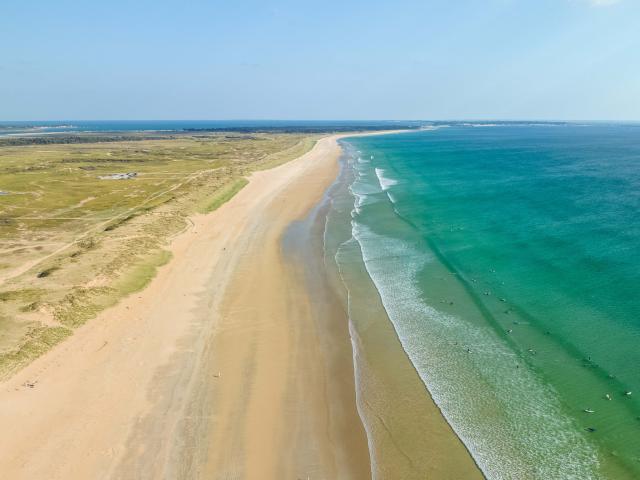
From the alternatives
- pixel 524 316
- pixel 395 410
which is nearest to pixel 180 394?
pixel 395 410

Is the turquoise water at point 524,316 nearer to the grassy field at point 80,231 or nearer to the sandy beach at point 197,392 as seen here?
the sandy beach at point 197,392

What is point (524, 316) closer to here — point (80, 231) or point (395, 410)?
point (395, 410)

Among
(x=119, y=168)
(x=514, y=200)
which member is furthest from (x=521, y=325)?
(x=119, y=168)

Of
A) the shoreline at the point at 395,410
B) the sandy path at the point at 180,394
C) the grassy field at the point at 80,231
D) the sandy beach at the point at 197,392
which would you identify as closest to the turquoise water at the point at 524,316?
the shoreline at the point at 395,410

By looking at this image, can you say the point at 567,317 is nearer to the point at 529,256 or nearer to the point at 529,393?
the point at 529,393

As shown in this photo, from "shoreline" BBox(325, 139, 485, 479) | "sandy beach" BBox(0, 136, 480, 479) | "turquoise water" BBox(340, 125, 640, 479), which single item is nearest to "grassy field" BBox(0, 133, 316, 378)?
"sandy beach" BBox(0, 136, 480, 479)

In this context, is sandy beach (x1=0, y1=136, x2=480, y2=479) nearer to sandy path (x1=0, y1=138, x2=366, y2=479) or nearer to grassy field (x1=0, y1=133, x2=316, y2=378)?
sandy path (x1=0, y1=138, x2=366, y2=479)
